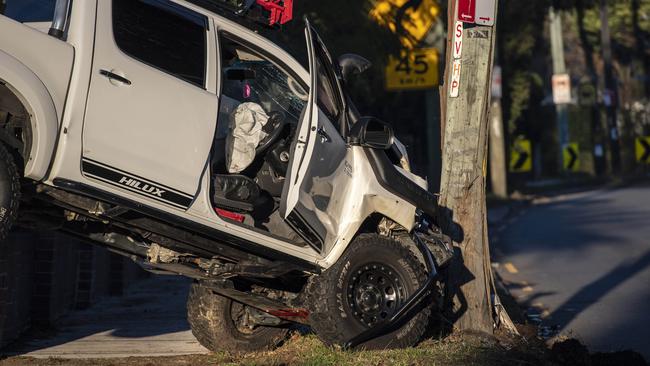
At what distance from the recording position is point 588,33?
5188 cm

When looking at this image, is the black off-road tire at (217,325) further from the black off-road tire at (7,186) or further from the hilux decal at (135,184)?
the black off-road tire at (7,186)

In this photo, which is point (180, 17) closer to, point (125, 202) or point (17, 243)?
point (125, 202)

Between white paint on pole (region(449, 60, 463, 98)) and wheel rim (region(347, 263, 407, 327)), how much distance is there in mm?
1907

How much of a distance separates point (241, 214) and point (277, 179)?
1.61ft

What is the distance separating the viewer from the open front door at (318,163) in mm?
7707

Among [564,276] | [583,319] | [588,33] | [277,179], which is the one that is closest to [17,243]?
[277,179]

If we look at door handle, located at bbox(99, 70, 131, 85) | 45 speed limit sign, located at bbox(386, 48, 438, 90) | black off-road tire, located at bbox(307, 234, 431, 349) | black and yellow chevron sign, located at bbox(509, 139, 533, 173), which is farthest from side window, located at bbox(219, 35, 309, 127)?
black and yellow chevron sign, located at bbox(509, 139, 533, 173)

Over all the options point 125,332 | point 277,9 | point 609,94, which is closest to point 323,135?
point 277,9

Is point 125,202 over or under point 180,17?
under

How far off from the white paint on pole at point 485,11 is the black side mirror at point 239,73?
2210 millimetres

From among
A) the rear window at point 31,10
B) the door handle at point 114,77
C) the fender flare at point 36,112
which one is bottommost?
the fender flare at point 36,112

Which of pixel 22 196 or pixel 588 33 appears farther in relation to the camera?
pixel 588 33

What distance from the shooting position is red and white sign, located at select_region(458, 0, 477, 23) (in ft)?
31.0

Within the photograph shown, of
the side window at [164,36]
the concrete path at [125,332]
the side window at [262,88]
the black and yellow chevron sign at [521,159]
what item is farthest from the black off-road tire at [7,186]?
the black and yellow chevron sign at [521,159]
